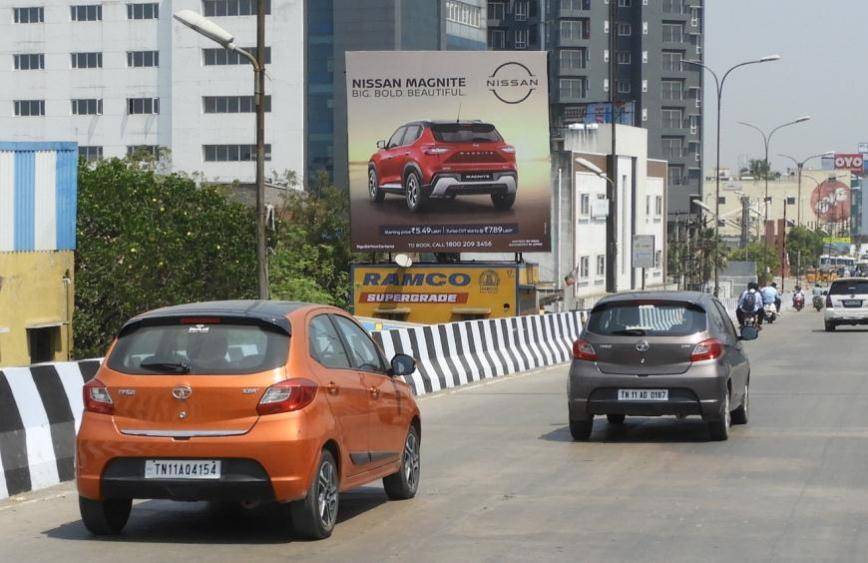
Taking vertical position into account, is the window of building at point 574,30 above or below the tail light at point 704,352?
above

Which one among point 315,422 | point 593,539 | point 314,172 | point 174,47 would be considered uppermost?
point 174,47

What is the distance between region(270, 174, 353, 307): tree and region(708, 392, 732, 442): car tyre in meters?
36.9

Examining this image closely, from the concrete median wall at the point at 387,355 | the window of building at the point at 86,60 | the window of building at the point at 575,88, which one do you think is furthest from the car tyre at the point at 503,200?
the window of building at the point at 575,88

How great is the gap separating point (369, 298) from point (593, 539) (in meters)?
31.9

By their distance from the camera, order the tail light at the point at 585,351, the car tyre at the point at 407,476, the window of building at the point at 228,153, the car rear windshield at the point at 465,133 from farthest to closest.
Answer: the window of building at the point at 228,153, the car rear windshield at the point at 465,133, the tail light at the point at 585,351, the car tyre at the point at 407,476

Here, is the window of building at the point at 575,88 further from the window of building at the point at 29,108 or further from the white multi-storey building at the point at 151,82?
the window of building at the point at 29,108

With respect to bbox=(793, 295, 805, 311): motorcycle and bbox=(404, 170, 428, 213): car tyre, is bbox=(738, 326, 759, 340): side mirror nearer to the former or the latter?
bbox=(404, 170, 428, 213): car tyre

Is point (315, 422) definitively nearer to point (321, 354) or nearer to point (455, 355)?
point (321, 354)

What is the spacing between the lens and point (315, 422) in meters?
9.14

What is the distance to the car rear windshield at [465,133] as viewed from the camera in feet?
125

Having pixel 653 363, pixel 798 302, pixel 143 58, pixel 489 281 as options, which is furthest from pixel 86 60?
pixel 653 363

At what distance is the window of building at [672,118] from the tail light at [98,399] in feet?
400

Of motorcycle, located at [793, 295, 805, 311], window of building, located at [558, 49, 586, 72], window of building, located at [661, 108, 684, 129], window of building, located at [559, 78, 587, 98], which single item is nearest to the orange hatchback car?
motorcycle, located at [793, 295, 805, 311]

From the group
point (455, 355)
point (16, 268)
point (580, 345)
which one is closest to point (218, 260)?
point (16, 268)
